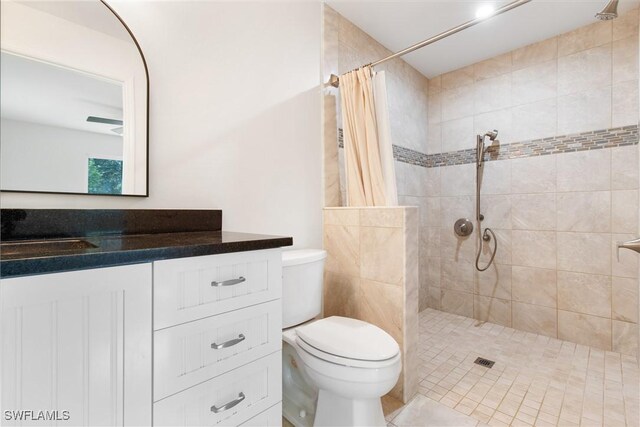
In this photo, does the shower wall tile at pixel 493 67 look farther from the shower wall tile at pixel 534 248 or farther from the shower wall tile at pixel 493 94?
the shower wall tile at pixel 534 248

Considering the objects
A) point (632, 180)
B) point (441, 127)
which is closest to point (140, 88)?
point (441, 127)

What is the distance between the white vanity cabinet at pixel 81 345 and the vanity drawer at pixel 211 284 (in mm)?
39

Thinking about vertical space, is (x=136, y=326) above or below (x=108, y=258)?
below

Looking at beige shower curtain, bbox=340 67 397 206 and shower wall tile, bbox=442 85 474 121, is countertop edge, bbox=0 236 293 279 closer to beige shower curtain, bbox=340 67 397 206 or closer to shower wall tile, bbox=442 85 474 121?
beige shower curtain, bbox=340 67 397 206

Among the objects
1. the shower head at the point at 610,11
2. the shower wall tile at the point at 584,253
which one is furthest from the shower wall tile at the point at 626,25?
the shower wall tile at the point at 584,253

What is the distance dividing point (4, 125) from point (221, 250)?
84cm

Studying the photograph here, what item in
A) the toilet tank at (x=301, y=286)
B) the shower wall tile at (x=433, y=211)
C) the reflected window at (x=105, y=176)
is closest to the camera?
the reflected window at (x=105, y=176)

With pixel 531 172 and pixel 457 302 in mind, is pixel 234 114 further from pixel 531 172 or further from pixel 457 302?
pixel 457 302

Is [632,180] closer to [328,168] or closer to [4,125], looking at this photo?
[328,168]

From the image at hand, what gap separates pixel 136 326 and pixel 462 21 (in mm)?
2794

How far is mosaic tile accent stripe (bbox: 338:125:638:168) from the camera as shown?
2.09 metres

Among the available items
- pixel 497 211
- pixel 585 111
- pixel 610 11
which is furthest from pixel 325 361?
pixel 585 111

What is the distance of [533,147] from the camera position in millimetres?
2438

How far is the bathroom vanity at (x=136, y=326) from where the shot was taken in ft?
1.98
